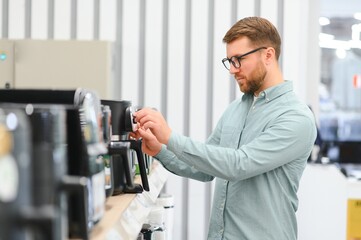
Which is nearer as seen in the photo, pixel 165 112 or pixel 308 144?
pixel 308 144

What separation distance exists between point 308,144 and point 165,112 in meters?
2.05

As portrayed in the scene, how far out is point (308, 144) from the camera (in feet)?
7.71

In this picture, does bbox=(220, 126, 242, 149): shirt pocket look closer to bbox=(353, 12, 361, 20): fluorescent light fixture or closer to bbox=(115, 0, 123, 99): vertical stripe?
bbox=(115, 0, 123, 99): vertical stripe

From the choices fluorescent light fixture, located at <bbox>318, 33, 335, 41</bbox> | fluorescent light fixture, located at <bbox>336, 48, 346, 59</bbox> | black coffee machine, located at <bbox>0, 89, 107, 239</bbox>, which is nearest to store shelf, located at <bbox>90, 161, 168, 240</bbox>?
black coffee machine, located at <bbox>0, 89, 107, 239</bbox>

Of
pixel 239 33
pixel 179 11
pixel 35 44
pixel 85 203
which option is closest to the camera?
pixel 85 203

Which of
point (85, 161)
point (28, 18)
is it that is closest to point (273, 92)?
point (85, 161)

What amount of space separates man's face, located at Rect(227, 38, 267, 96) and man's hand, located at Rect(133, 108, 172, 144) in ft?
1.56

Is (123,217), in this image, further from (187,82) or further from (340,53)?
(340,53)

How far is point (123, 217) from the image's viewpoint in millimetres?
1601

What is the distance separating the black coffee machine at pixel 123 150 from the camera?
5.99ft

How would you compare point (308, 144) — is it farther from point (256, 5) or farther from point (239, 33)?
point (256, 5)

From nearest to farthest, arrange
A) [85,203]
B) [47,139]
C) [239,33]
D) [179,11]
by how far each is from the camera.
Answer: [47,139] → [85,203] → [239,33] → [179,11]

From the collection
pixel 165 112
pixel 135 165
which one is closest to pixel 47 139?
pixel 135 165

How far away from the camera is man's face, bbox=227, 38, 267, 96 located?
2.44 meters
